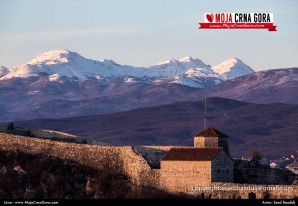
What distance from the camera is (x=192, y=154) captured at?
278 ft

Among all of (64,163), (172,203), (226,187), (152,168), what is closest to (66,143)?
(64,163)

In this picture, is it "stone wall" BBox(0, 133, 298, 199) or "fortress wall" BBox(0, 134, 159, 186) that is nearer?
"stone wall" BBox(0, 133, 298, 199)

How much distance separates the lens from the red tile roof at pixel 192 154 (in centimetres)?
8388

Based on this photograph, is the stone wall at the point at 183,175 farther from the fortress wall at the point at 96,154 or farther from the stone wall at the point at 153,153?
the stone wall at the point at 153,153

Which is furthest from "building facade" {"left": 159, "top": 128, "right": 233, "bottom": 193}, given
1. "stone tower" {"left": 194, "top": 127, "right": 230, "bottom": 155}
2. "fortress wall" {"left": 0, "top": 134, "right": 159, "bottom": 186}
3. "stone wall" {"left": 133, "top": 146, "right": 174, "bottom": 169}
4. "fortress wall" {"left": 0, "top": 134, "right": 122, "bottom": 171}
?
"fortress wall" {"left": 0, "top": 134, "right": 122, "bottom": 171}

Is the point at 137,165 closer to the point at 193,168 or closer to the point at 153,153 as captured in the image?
the point at 193,168

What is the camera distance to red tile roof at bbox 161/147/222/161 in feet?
275

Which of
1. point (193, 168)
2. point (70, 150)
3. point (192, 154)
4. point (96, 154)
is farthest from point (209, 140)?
point (70, 150)

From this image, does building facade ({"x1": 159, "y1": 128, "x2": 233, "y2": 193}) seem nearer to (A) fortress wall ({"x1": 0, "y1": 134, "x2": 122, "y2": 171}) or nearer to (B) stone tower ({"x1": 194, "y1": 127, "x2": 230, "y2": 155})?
(B) stone tower ({"x1": 194, "y1": 127, "x2": 230, "y2": 155})

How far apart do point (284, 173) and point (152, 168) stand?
1059cm

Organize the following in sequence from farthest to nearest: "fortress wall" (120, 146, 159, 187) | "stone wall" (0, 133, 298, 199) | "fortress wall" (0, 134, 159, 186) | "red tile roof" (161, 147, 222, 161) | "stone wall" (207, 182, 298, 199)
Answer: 1. "fortress wall" (0, 134, 159, 186)
2. "fortress wall" (120, 146, 159, 187)
3. "red tile roof" (161, 147, 222, 161)
4. "stone wall" (0, 133, 298, 199)
5. "stone wall" (207, 182, 298, 199)

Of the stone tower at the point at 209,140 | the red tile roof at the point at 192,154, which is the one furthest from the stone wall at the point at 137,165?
the stone tower at the point at 209,140

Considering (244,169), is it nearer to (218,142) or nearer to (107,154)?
(218,142)

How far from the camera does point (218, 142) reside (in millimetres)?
91500
